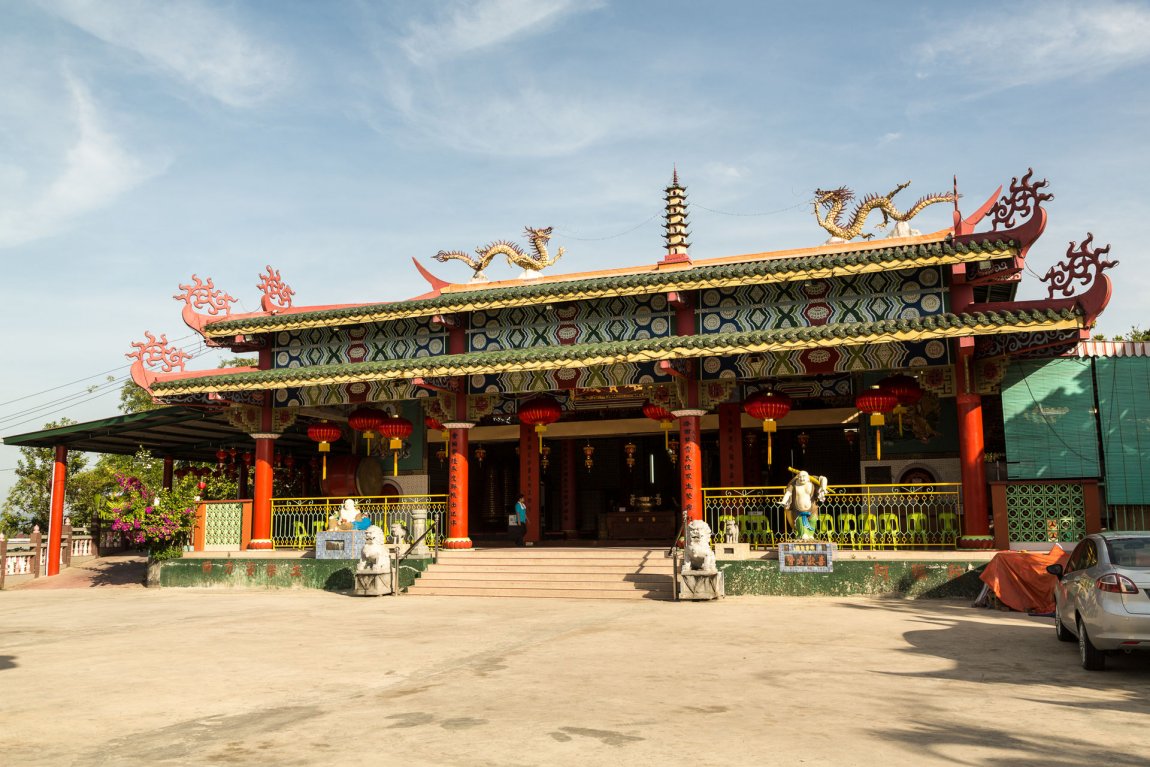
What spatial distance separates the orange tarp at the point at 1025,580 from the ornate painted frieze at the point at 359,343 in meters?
11.2

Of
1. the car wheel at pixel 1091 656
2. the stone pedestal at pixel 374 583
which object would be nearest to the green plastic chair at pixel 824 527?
the stone pedestal at pixel 374 583

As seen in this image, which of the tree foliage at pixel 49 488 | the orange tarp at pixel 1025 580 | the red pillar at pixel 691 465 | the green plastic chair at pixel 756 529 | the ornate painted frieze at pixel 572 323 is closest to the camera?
the orange tarp at pixel 1025 580

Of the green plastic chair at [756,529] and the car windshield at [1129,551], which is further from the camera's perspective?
the green plastic chair at [756,529]

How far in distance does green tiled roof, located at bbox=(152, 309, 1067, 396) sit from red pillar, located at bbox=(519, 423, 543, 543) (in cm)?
372

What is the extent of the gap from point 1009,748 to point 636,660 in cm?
394

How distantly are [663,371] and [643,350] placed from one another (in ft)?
2.74

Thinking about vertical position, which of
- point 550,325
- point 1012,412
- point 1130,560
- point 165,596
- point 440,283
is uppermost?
point 440,283

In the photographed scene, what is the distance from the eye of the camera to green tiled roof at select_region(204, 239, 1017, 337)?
15.0 m

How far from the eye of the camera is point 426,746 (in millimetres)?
5445

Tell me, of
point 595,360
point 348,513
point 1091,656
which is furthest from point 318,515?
point 1091,656

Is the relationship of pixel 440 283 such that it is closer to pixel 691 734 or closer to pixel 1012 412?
pixel 1012 412

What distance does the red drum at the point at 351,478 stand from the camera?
22453 millimetres

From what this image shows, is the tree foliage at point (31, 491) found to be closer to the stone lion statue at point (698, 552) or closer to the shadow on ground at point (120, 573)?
the shadow on ground at point (120, 573)

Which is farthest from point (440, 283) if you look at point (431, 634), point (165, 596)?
point (431, 634)
